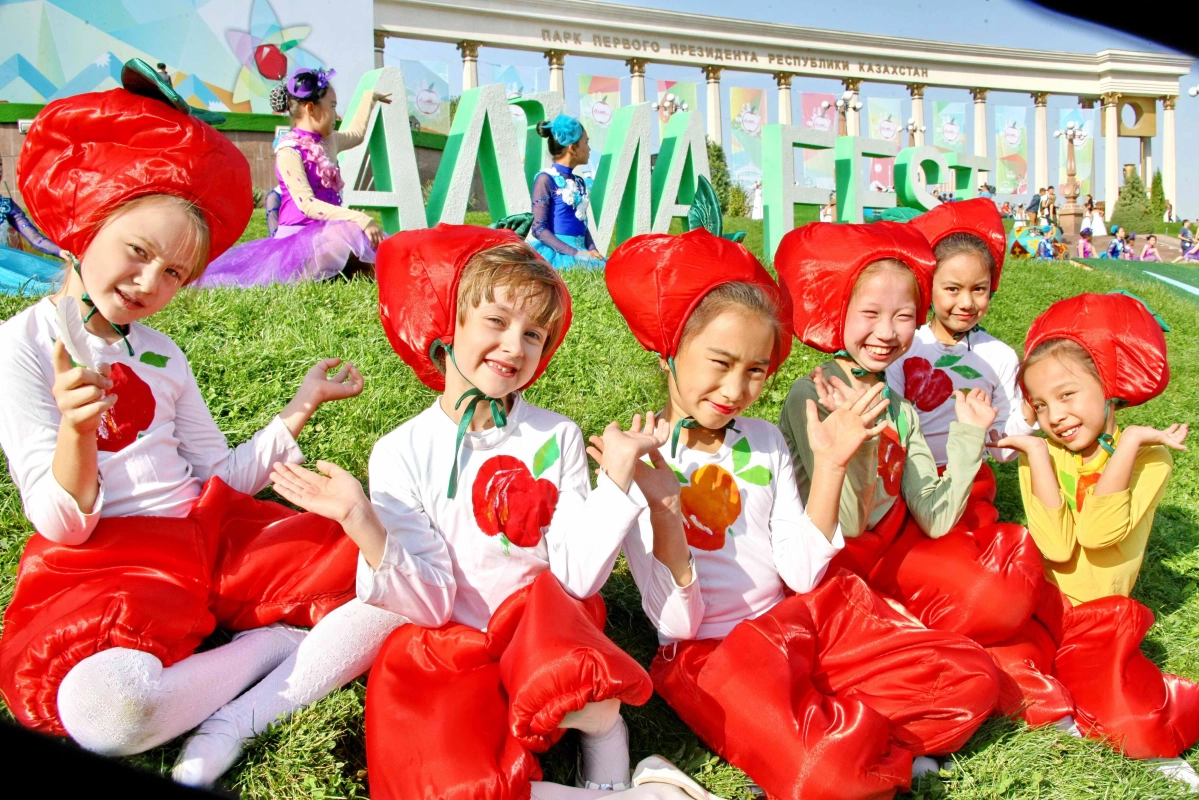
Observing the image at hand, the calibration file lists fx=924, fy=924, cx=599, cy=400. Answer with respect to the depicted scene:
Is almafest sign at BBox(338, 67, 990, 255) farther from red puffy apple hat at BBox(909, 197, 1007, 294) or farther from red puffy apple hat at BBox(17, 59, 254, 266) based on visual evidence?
red puffy apple hat at BBox(17, 59, 254, 266)

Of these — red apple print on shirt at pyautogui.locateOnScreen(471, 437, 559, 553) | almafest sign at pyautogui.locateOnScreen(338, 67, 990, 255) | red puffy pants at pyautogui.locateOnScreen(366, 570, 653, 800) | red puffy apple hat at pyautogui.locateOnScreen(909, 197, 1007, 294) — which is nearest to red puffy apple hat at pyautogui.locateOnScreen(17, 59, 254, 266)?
red apple print on shirt at pyautogui.locateOnScreen(471, 437, 559, 553)

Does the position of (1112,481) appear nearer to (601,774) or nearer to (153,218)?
(601,774)

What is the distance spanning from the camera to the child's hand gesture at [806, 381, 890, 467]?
234 centimetres

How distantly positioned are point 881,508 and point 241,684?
1833 millimetres

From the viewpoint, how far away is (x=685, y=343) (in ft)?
7.98

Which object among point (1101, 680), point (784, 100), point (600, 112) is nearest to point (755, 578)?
point (1101, 680)

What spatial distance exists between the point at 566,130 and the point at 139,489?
5.11 m

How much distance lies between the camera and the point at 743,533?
8.18 ft

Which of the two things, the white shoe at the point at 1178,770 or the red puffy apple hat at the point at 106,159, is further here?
the white shoe at the point at 1178,770

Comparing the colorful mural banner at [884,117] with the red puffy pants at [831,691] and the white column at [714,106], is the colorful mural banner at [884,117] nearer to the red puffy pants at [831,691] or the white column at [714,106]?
the white column at [714,106]

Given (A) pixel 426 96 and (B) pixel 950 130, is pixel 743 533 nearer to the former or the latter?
(A) pixel 426 96

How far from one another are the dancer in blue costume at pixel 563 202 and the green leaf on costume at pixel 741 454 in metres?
4.34

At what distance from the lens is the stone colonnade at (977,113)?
28516 mm

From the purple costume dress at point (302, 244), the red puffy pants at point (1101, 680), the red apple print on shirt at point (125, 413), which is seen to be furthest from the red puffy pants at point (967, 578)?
the purple costume dress at point (302, 244)
